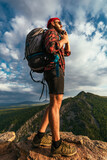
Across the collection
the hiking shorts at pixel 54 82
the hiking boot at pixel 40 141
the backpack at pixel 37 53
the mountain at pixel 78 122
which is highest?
the backpack at pixel 37 53

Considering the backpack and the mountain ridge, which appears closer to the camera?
the backpack

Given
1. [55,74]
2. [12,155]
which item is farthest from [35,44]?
[12,155]

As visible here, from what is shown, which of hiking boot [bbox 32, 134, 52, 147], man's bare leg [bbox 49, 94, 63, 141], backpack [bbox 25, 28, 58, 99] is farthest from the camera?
hiking boot [bbox 32, 134, 52, 147]

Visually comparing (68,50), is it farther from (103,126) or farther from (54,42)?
Answer: (103,126)

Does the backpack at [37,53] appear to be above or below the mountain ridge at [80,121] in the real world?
above

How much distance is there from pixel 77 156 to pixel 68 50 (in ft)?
13.6

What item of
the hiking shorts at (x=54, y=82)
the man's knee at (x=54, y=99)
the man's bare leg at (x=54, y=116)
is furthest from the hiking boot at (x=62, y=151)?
the hiking shorts at (x=54, y=82)

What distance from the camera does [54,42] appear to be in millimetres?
2756

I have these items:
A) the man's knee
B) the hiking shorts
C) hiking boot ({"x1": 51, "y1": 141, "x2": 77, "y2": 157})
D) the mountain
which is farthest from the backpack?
the mountain

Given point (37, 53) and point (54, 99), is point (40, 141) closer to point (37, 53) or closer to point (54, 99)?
point (54, 99)

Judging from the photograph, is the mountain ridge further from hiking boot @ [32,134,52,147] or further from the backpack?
the backpack

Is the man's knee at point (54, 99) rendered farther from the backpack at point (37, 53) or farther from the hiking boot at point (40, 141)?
the hiking boot at point (40, 141)

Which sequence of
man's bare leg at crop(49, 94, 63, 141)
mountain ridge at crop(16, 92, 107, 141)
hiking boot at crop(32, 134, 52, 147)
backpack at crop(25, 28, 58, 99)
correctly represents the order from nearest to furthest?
backpack at crop(25, 28, 58, 99), man's bare leg at crop(49, 94, 63, 141), hiking boot at crop(32, 134, 52, 147), mountain ridge at crop(16, 92, 107, 141)

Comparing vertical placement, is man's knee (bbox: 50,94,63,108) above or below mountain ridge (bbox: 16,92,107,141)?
above
